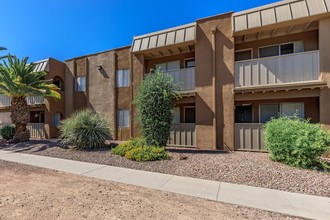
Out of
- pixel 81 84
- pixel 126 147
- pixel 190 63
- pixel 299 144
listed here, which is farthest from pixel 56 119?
pixel 299 144

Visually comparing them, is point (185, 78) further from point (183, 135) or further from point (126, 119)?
point (126, 119)

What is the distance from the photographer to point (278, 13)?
9758mm

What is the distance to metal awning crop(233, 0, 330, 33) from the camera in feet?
29.6

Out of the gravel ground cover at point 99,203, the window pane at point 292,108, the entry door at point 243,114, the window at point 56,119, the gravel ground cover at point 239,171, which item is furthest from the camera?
the window at point 56,119

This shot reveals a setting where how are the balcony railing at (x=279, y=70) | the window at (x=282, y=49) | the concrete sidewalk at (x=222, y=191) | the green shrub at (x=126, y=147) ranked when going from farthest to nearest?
the window at (x=282, y=49), the green shrub at (x=126, y=147), the balcony railing at (x=279, y=70), the concrete sidewalk at (x=222, y=191)

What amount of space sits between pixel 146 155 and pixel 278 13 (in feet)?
32.8

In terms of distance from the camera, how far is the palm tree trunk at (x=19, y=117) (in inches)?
555

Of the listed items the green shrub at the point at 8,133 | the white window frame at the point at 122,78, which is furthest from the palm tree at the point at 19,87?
the white window frame at the point at 122,78

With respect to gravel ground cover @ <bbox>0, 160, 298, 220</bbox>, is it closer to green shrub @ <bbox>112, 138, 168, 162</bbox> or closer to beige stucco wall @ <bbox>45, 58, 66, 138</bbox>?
green shrub @ <bbox>112, 138, 168, 162</bbox>

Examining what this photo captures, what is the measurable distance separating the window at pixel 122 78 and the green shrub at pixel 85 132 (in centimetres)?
459

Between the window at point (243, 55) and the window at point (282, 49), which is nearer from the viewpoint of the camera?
the window at point (282, 49)

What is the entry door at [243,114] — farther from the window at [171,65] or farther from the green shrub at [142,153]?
the green shrub at [142,153]

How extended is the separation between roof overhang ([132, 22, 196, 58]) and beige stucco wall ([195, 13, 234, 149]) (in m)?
0.65

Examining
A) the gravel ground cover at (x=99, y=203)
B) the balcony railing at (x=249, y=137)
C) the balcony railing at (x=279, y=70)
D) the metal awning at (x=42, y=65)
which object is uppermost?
the metal awning at (x=42, y=65)
